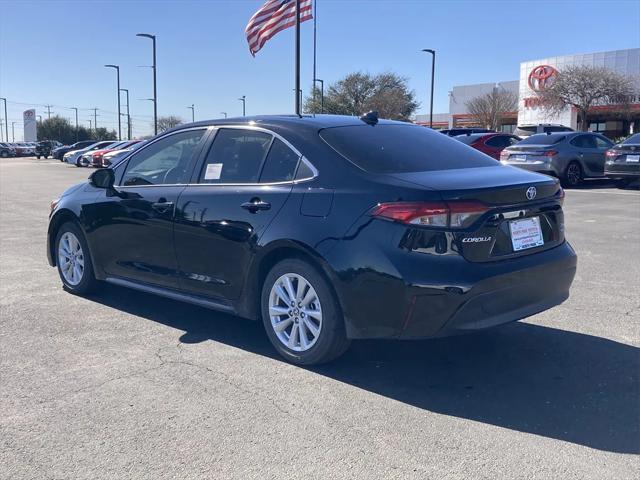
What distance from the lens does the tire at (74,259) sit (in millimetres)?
6086

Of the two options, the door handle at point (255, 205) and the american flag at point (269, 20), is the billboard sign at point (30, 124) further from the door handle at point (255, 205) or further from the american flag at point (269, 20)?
the door handle at point (255, 205)

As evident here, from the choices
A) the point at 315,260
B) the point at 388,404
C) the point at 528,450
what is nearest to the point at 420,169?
the point at 315,260

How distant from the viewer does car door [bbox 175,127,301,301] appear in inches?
178

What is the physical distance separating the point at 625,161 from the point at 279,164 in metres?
14.5

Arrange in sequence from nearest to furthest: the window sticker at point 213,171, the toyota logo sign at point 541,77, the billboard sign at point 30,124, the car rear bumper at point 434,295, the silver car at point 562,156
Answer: the car rear bumper at point 434,295 < the window sticker at point 213,171 < the silver car at point 562,156 < the toyota logo sign at point 541,77 < the billboard sign at point 30,124

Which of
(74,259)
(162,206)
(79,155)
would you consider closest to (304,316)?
(162,206)

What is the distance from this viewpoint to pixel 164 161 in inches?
217

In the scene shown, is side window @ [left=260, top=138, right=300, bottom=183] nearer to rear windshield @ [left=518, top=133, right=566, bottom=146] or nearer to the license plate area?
the license plate area

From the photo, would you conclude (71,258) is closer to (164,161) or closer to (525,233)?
(164,161)

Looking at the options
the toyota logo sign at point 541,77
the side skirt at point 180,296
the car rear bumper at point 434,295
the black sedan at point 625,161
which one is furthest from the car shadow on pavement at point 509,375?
the toyota logo sign at point 541,77

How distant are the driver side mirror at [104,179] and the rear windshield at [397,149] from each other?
2219 millimetres

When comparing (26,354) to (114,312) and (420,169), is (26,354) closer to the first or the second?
(114,312)

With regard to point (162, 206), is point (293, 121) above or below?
above

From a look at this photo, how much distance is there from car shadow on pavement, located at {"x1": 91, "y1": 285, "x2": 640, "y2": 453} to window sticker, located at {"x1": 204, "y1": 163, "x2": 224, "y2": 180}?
3.96ft
